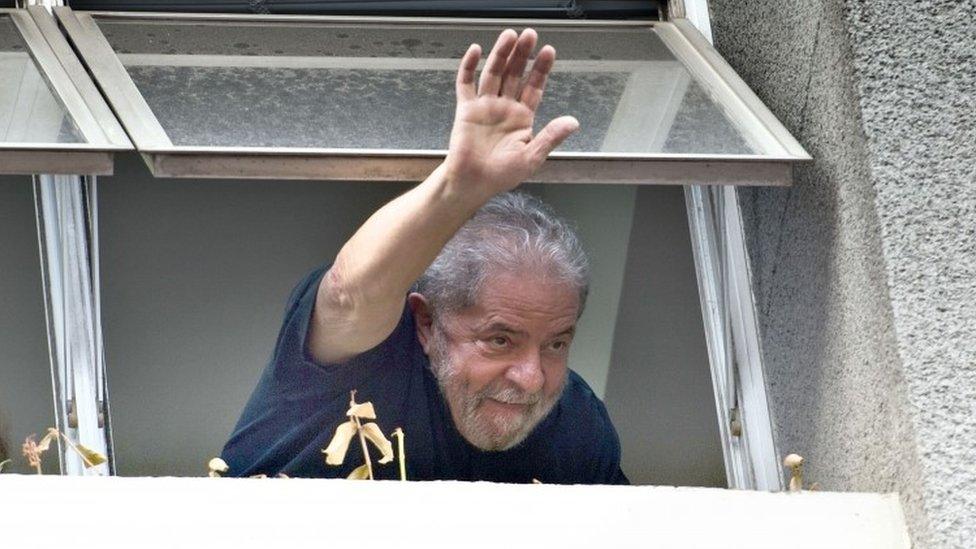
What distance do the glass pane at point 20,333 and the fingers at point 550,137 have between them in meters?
2.85

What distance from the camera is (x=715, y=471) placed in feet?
24.1

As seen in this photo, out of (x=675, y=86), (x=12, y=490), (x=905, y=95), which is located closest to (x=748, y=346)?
(x=675, y=86)

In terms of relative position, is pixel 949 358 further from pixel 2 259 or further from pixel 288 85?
pixel 2 259

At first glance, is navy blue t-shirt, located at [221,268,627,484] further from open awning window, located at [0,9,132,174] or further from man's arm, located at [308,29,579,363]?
open awning window, located at [0,9,132,174]

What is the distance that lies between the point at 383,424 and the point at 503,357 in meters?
0.31

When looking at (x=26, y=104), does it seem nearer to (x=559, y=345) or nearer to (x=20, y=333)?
(x=559, y=345)

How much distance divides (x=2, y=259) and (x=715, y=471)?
306 cm

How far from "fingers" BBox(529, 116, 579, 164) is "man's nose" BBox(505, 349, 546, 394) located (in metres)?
0.91

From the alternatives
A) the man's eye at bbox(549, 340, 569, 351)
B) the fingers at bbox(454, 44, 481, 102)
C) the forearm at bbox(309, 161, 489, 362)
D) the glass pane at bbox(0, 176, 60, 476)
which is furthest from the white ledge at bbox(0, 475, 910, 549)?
the glass pane at bbox(0, 176, 60, 476)

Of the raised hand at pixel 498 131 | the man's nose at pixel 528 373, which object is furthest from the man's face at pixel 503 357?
the raised hand at pixel 498 131

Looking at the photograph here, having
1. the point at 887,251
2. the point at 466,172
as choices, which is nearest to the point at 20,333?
the point at 466,172

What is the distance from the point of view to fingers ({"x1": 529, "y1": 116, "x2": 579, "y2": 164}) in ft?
10.0

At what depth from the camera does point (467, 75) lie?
10.1ft

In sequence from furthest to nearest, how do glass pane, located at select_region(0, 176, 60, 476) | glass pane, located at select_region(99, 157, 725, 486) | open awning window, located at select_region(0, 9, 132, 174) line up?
glass pane, located at select_region(99, 157, 725, 486), glass pane, located at select_region(0, 176, 60, 476), open awning window, located at select_region(0, 9, 132, 174)
